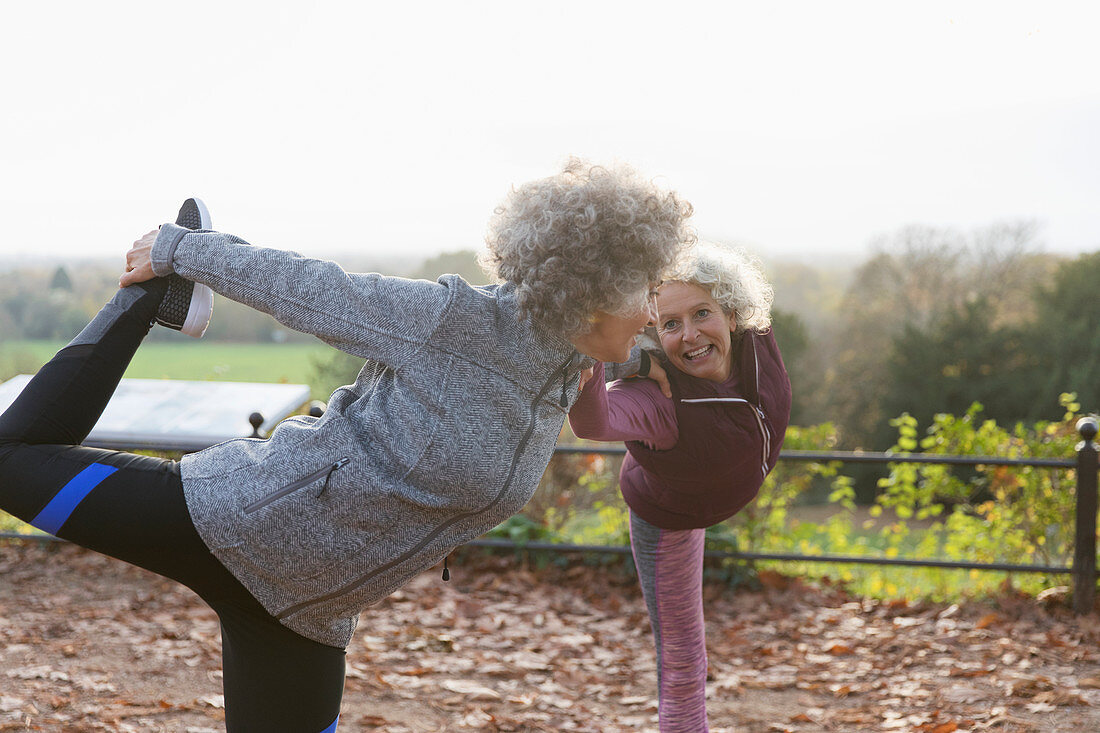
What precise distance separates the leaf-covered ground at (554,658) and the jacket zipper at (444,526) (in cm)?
192

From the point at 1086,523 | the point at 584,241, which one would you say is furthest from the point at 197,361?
the point at 584,241

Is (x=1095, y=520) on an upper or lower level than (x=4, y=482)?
lower

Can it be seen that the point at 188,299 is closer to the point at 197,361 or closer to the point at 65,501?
the point at 65,501

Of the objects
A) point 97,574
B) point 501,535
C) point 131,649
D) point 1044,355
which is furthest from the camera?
point 1044,355

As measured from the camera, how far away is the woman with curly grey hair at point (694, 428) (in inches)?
92.1

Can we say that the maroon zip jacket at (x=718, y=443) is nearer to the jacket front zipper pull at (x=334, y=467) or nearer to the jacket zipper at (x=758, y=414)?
the jacket zipper at (x=758, y=414)

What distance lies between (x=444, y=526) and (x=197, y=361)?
637 centimetres

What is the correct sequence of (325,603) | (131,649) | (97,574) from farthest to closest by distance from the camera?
(97,574)
(131,649)
(325,603)

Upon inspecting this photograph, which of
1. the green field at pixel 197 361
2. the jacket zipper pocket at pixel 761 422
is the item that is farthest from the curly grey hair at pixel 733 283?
the green field at pixel 197 361

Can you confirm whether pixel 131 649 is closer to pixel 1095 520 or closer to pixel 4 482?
pixel 4 482

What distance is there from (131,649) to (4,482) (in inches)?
111

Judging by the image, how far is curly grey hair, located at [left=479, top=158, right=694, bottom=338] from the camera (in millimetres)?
1550

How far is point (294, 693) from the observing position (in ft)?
6.04

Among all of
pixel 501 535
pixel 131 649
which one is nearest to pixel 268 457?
pixel 131 649
